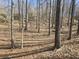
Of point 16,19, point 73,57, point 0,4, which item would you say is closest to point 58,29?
point 73,57

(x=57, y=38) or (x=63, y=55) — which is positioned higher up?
(x=57, y=38)

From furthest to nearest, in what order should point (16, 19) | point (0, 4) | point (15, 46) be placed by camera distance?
point (0, 4)
point (16, 19)
point (15, 46)

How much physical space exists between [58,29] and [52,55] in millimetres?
2238

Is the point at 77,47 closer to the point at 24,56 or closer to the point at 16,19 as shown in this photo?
the point at 24,56

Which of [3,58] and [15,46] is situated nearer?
[3,58]

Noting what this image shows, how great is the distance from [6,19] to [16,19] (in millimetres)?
4429

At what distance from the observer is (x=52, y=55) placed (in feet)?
41.2

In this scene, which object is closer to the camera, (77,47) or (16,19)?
(77,47)

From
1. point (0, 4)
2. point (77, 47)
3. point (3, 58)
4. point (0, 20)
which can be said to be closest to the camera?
point (3, 58)

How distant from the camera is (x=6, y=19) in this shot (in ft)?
136

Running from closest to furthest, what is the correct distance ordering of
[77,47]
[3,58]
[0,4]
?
[3,58]
[77,47]
[0,4]

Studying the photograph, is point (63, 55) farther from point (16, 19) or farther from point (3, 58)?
point (16, 19)

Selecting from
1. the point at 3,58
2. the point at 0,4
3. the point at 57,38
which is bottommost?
the point at 3,58

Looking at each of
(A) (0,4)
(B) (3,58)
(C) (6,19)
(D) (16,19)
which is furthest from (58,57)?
(A) (0,4)
